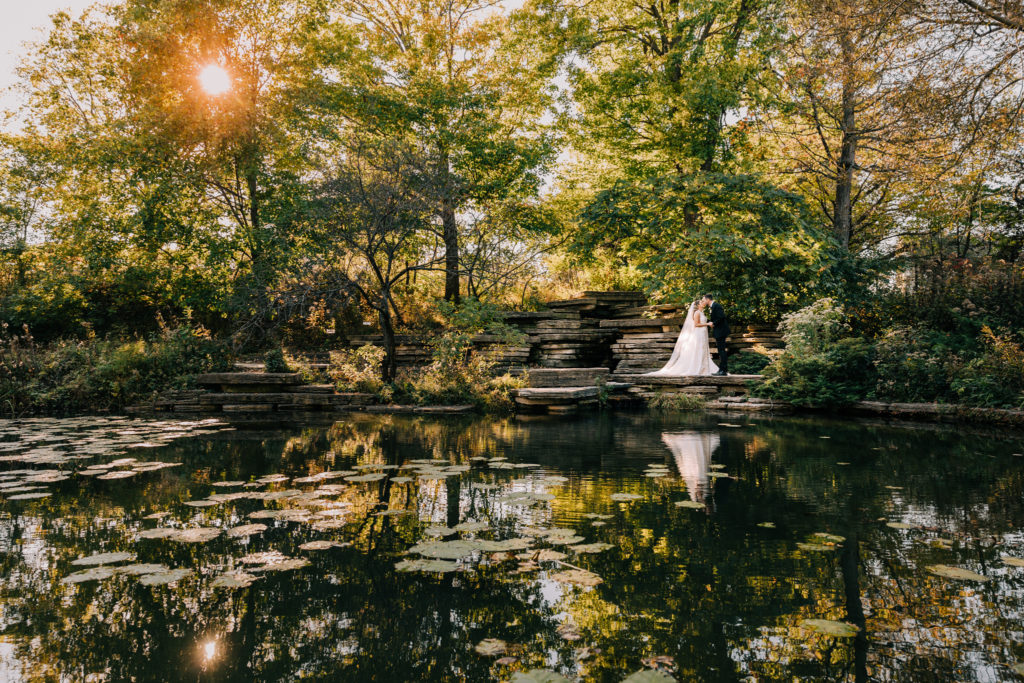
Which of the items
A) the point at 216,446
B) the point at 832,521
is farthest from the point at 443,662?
the point at 216,446

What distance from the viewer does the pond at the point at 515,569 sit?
2.04 m

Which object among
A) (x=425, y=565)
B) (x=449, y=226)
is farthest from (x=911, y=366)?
(x=449, y=226)

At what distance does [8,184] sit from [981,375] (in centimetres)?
3034

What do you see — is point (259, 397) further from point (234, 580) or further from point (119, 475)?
point (234, 580)

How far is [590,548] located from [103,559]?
260 centimetres

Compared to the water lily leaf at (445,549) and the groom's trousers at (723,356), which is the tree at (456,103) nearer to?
the groom's trousers at (723,356)

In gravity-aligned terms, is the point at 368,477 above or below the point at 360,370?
below

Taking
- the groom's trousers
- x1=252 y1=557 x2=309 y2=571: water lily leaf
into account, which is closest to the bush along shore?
the groom's trousers

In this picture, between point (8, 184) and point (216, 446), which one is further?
point (8, 184)

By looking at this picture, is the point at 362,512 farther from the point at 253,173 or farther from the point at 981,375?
the point at 253,173

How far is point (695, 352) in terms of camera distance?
12820mm

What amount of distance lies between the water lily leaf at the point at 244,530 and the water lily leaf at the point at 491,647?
1954 mm

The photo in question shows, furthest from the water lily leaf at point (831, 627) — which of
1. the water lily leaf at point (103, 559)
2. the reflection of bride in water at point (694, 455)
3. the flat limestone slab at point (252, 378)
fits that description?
the flat limestone slab at point (252, 378)

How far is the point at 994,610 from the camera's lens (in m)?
2.39
